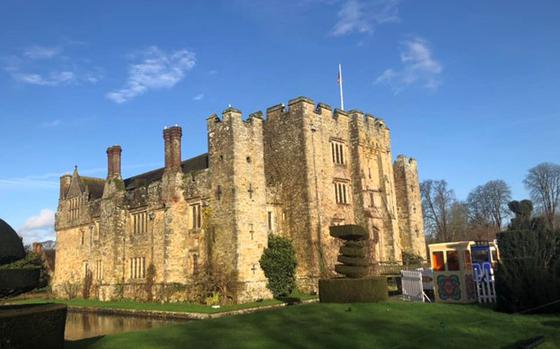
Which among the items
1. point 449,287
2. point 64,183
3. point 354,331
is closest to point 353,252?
point 449,287

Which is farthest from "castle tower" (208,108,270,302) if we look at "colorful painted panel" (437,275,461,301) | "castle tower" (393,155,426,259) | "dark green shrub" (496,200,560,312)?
"castle tower" (393,155,426,259)

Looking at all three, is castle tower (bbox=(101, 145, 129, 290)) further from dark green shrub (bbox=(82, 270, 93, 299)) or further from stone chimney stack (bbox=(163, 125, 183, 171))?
stone chimney stack (bbox=(163, 125, 183, 171))

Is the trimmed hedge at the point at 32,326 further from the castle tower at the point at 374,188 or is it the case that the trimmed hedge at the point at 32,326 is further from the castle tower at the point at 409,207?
the castle tower at the point at 409,207

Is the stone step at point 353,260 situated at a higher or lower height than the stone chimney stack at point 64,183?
lower

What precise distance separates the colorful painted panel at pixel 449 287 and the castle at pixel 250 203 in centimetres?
969

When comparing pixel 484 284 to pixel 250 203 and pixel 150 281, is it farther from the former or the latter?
pixel 150 281

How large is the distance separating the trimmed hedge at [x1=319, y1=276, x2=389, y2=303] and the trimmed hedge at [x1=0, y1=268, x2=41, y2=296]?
1174 cm

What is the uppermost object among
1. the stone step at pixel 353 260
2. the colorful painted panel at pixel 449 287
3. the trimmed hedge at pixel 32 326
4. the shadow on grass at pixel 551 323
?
the stone step at pixel 353 260

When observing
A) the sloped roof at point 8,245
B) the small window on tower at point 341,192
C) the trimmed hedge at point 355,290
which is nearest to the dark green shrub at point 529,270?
the trimmed hedge at point 355,290

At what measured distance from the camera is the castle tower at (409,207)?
4019 cm

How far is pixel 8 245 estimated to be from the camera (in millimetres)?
9227

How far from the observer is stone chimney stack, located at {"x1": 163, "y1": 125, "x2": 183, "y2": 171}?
3145cm

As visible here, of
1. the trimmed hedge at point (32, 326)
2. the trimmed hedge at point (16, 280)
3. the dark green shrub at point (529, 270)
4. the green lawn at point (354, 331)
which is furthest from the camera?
the dark green shrub at point (529, 270)

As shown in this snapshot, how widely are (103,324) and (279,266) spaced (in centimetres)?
1017
